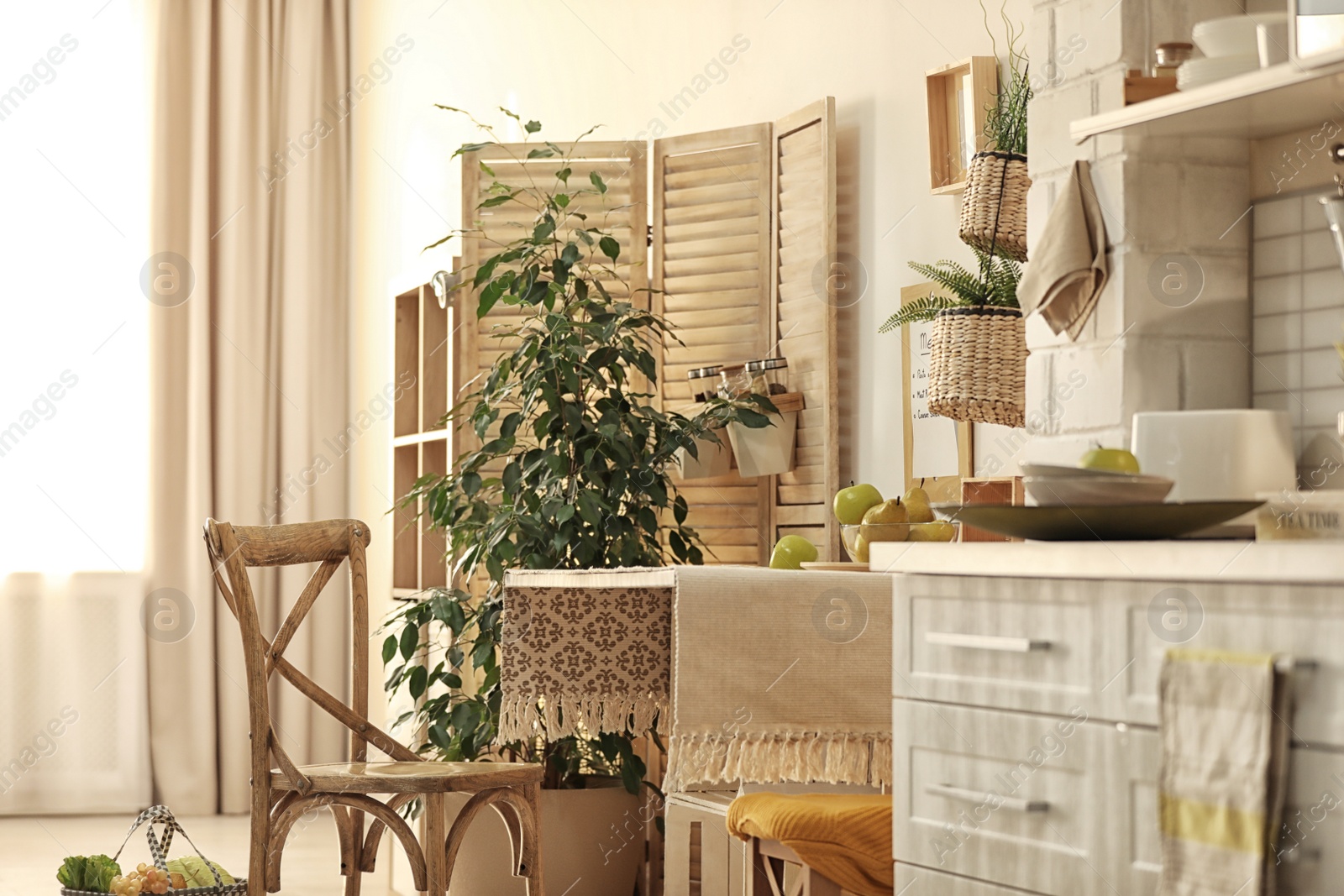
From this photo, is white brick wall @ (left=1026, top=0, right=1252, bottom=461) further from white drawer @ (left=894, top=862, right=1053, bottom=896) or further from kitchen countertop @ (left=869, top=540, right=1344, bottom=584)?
white drawer @ (left=894, top=862, right=1053, bottom=896)

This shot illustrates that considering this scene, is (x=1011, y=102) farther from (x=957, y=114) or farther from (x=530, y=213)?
(x=530, y=213)

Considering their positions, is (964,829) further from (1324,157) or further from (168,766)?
(168,766)

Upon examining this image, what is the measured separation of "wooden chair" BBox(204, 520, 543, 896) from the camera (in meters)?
2.34

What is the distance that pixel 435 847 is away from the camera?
2426mm

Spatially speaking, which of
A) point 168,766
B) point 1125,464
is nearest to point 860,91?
point 1125,464

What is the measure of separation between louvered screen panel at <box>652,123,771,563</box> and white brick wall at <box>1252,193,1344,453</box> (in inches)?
62.2

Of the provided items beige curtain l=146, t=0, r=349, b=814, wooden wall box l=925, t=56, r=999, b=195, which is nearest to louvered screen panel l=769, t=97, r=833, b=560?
wooden wall box l=925, t=56, r=999, b=195

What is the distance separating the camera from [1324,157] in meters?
1.77

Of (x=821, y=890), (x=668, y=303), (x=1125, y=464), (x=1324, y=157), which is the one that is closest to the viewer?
(x=1125, y=464)

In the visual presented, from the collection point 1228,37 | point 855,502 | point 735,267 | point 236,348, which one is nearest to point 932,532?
point 855,502

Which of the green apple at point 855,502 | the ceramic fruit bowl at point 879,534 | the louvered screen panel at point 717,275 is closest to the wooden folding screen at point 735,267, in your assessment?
the louvered screen panel at point 717,275

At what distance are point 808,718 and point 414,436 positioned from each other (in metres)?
2.53

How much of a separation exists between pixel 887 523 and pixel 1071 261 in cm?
64

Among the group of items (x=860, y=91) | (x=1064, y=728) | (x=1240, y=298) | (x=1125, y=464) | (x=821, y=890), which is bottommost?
(x=821, y=890)
